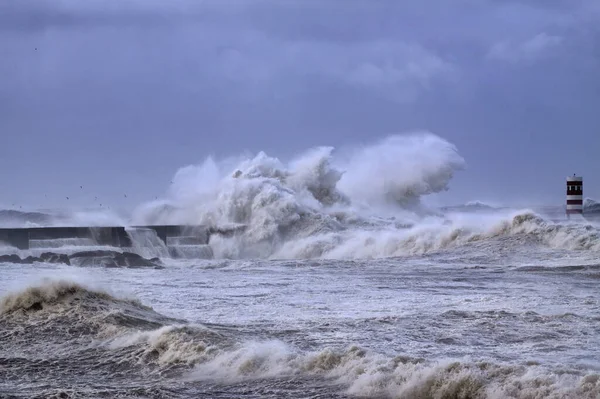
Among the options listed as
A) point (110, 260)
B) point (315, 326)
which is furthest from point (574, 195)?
point (315, 326)

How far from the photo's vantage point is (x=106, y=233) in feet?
79.2

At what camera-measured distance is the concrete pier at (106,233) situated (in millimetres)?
22469

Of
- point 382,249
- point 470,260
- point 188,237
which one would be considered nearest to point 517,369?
point 470,260

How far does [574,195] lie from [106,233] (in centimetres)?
1226

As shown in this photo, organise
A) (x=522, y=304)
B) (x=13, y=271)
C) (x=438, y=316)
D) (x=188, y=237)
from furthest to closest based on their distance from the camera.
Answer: (x=188, y=237) → (x=13, y=271) → (x=522, y=304) → (x=438, y=316)

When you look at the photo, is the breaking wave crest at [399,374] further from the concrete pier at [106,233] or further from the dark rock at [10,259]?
the concrete pier at [106,233]

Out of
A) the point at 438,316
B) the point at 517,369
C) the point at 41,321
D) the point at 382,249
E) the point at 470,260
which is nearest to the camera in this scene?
the point at 517,369

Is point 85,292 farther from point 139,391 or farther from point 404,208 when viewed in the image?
point 404,208

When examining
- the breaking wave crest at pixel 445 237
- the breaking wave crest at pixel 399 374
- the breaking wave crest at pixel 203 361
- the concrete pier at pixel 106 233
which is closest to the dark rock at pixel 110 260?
the concrete pier at pixel 106 233

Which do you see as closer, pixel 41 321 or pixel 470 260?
pixel 41 321

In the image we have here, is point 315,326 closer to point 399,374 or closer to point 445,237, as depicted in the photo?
point 399,374

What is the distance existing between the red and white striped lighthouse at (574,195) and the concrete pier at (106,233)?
354 inches

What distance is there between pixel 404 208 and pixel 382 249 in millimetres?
8286

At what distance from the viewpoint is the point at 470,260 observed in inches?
712
